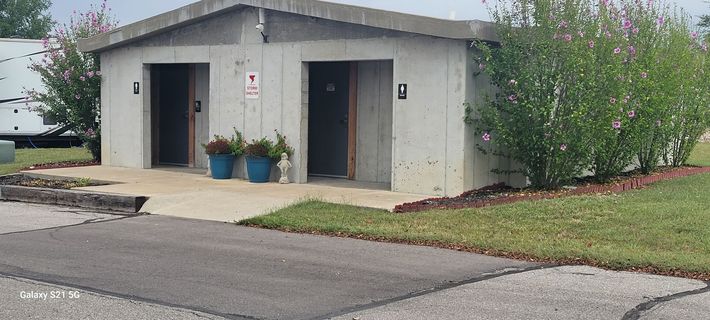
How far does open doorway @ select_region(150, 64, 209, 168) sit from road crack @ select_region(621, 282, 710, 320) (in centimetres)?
1276

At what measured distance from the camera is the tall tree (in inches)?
1932

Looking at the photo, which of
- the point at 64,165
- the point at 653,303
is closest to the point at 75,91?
the point at 64,165

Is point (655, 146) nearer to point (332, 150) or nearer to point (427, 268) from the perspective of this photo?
point (332, 150)

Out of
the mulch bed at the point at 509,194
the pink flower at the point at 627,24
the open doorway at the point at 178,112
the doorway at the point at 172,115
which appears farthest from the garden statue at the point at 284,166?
the pink flower at the point at 627,24

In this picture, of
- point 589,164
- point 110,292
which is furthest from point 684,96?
point 110,292

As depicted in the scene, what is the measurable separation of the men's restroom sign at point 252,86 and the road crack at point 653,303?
10.1 meters

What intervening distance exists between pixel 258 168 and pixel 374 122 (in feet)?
7.65

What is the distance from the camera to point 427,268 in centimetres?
861

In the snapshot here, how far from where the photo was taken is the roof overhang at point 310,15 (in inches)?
520

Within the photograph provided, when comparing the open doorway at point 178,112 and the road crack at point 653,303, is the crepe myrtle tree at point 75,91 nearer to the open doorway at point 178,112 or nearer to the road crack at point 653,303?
the open doorway at point 178,112

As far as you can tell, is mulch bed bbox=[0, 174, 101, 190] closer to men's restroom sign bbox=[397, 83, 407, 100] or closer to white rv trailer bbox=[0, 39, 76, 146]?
men's restroom sign bbox=[397, 83, 407, 100]

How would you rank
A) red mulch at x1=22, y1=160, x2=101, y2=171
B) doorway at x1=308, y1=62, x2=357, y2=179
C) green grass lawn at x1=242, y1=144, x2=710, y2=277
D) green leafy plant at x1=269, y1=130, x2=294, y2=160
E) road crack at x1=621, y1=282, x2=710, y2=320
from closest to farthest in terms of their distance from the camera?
A: 1. road crack at x1=621, y1=282, x2=710, y2=320
2. green grass lawn at x1=242, y1=144, x2=710, y2=277
3. green leafy plant at x1=269, y1=130, x2=294, y2=160
4. doorway at x1=308, y1=62, x2=357, y2=179
5. red mulch at x1=22, y1=160, x2=101, y2=171

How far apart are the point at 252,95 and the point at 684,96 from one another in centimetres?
884

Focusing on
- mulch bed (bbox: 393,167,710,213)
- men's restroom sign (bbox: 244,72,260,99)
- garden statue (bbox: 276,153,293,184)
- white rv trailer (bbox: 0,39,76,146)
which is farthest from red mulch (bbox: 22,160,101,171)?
mulch bed (bbox: 393,167,710,213)
